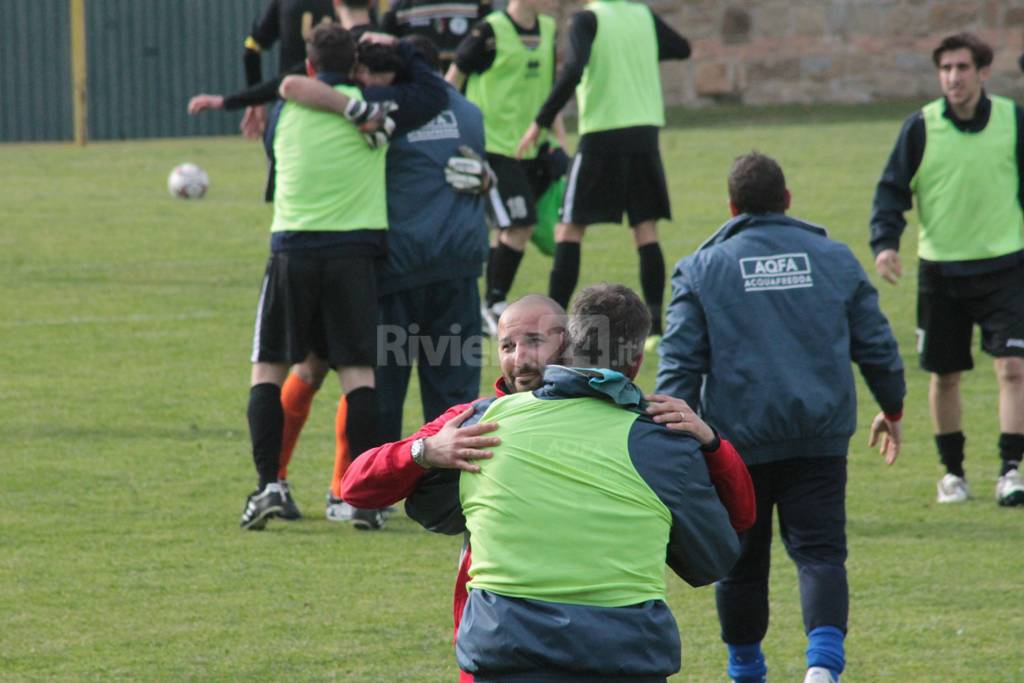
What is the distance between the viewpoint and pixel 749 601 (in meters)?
5.27

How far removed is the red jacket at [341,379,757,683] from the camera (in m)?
3.76

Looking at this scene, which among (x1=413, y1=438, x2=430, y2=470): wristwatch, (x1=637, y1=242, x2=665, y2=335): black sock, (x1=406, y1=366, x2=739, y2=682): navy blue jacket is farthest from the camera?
(x1=637, y1=242, x2=665, y2=335): black sock

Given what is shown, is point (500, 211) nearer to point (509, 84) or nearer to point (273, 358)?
point (509, 84)

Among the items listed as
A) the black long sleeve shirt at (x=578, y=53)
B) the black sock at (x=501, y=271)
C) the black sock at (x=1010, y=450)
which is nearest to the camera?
the black sock at (x=1010, y=450)

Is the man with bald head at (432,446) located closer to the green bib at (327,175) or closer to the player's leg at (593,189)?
the green bib at (327,175)

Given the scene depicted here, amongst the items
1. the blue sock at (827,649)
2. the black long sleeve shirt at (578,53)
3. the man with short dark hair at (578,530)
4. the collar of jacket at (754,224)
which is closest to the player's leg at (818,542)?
the blue sock at (827,649)

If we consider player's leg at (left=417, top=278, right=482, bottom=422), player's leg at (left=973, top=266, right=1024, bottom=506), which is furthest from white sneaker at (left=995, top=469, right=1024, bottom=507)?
Result: player's leg at (left=417, top=278, right=482, bottom=422)

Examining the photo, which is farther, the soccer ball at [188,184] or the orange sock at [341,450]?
the soccer ball at [188,184]

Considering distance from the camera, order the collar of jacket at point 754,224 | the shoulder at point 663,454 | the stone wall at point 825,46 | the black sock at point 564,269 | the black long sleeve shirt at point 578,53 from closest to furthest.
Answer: the shoulder at point 663,454, the collar of jacket at point 754,224, the black long sleeve shirt at point 578,53, the black sock at point 564,269, the stone wall at point 825,46

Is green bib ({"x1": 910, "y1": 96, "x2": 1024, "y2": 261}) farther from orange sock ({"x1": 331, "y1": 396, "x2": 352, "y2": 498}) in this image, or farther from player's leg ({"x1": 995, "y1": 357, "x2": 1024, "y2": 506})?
orange sock ({"x1": 331, "y1": 396, "x2": 352, "y2": 498})

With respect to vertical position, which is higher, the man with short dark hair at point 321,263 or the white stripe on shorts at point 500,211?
the man with short dark hair at point 321,263

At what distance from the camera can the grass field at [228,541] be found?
5668 millimetres

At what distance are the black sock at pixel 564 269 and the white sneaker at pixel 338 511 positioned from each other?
374 centimetres

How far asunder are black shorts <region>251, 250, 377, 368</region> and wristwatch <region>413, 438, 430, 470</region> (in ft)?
10.9
